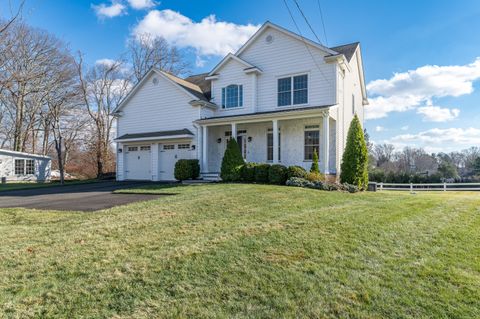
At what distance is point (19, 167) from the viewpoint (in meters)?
24.7

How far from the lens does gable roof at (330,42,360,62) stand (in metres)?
17.9

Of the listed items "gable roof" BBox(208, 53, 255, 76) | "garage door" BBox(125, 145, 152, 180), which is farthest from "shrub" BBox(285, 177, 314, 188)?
"garage door" BBox(125, 145, 152, 180)

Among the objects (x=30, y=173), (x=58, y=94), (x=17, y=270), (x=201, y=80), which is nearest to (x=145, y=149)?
(x=201, y=80)

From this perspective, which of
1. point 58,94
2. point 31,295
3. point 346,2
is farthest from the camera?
point 58,94

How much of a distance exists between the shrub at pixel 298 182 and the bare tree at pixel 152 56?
90.2 ft

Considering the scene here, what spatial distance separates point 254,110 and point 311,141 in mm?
3791

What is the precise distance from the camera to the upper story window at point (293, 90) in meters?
16.1

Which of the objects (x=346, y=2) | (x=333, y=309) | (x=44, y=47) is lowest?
(x=333, y=309)

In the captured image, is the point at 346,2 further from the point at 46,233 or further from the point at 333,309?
the point at 46,233

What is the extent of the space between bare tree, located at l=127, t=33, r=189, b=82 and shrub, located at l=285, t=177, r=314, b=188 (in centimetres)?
2748

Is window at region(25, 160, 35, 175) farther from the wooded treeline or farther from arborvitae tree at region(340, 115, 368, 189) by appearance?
arborvitae tree at region(340, 115, 368, 189)

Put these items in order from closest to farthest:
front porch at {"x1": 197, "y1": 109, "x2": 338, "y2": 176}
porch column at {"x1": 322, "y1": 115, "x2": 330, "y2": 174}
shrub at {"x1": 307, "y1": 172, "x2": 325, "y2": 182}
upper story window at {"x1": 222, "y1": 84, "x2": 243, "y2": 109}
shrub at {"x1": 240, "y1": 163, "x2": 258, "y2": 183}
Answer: shrub at {"x1": 307, "y1": 172, "x2": 325, "y2": 182}
porch column at {"x1": 322, "y1": 115, "x2": 330, "y2": 174}
shrub at {"x1": 240, "y1": 163, "x2": 258, "y2": 183}
front porch at {"x1": 197, "y1": 109, "x2": 338, "y2": 176}
upper story window at {"x1": 222, "y1": 84, "x2": 243, "y2": 109}

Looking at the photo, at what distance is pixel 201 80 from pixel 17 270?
20.0m

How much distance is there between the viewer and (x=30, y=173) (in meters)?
25.5
